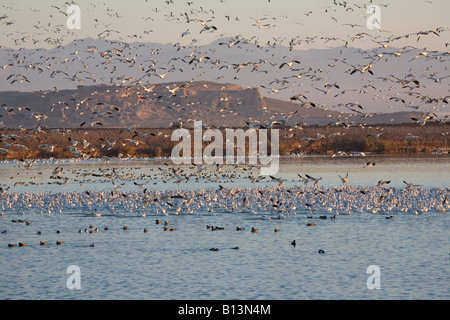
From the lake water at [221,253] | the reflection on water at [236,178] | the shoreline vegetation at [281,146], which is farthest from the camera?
the shoreline vegetation at [281,146]

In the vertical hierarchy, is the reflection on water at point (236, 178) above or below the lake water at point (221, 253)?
above

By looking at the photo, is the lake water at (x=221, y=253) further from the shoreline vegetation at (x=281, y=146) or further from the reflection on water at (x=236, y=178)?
the shoreline vegetation at (x=281, y=146)

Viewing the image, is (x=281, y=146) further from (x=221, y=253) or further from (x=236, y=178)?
(x=221, y=253)

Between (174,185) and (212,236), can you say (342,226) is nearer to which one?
(212,236)

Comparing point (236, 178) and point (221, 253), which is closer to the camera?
point (221, 253)

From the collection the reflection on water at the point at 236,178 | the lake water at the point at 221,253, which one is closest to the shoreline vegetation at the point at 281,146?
the reflection on water at the point at 236,178

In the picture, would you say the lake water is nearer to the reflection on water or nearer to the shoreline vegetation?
the reflection on water

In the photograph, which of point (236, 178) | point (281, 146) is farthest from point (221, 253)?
point (281, 146)

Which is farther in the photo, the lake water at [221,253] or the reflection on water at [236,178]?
the reflection on water at [236,178]
